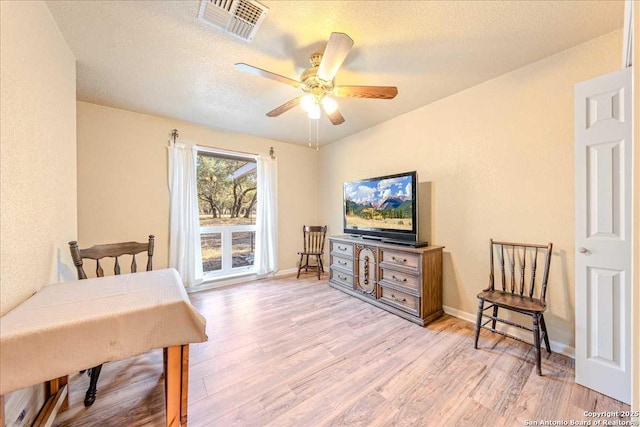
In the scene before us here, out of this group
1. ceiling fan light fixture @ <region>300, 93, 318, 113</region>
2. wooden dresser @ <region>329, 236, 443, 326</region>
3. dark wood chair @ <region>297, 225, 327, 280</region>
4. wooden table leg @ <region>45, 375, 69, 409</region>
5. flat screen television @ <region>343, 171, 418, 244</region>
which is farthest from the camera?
dark wood chair @ <region>297, 225, 327, 280</region>

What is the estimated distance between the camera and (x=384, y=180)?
2893 mm

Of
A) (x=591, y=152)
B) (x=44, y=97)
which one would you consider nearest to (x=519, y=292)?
(x=591, y=152)

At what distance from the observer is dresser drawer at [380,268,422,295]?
2.40m

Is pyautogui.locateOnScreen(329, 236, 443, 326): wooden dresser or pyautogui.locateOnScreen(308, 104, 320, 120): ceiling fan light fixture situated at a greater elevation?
pyautogui.locateOnScreen(308, 104, 320, 120): ceiling fan light fixture

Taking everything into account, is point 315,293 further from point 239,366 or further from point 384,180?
point 384,180

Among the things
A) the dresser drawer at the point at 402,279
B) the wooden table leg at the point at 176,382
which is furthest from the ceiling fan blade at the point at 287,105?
the dresser drawer at the point at 402,279

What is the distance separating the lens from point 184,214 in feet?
10.7

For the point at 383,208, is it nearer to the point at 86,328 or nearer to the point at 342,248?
the point at 342,248

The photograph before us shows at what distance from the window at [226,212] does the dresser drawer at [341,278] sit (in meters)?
1.44

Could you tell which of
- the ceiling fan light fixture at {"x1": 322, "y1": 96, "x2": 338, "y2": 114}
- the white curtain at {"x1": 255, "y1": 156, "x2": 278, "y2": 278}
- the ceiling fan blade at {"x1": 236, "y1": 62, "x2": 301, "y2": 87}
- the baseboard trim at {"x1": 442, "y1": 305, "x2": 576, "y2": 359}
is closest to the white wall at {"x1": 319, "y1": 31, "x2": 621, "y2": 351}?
the baseboard trim at {"x1": 442, "y1": 305, "x2": 576, "y2": 359}

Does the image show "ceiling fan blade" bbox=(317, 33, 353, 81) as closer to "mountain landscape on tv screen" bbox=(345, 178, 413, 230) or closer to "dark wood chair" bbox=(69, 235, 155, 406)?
"mountain landscape on tv screen" bbox=(345, 178, 413, 230)

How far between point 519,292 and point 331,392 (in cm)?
189

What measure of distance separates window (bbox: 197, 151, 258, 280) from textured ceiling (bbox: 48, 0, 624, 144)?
49.9 inches

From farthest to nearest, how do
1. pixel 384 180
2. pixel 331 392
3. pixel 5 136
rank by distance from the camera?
pixel 384 180 < pixel 331 392 < pixel 5 136
